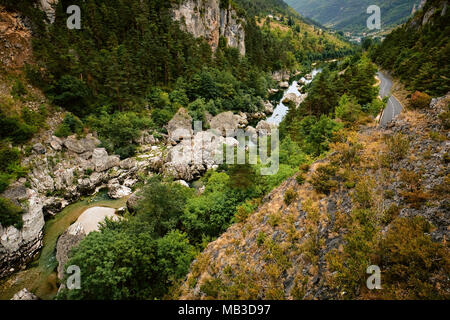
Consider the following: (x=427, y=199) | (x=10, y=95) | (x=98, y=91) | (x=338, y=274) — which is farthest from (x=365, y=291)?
(x=98, y=91)

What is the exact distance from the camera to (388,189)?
30.8 ft

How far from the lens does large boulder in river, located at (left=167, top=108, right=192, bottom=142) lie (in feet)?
130

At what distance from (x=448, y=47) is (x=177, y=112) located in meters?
42.6

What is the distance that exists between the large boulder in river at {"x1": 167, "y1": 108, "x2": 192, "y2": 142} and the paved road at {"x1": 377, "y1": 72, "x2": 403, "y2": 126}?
30.7 metres

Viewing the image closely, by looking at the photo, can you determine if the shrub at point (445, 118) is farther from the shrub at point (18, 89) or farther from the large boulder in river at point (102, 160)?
the shrub at point (18, 89)

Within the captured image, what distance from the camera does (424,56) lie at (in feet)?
111

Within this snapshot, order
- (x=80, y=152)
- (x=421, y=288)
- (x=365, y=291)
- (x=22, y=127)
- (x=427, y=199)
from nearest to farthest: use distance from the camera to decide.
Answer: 1. (x=421, y=288)
2. (x=365, y=291)
3. (x=427, y=199)
4. (x=22, y=127)
5. (x=80, y=152)

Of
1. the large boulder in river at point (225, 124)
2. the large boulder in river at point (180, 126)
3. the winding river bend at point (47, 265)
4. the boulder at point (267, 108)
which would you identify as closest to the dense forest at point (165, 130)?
the large boulder in river at point (180, 126)

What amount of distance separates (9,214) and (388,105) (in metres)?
45.9

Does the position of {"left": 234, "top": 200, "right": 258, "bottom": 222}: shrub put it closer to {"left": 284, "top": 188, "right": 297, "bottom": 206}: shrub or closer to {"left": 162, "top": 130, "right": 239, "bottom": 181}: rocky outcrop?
{"left": 284, "top": 188, "right": 297, "bottom": 206}: shrub

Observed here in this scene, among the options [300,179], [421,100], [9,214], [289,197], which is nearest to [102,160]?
[9,214]

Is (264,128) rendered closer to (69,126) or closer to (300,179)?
(300,179)

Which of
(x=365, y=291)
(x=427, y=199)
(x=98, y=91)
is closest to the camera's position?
(x=365, y=291)
